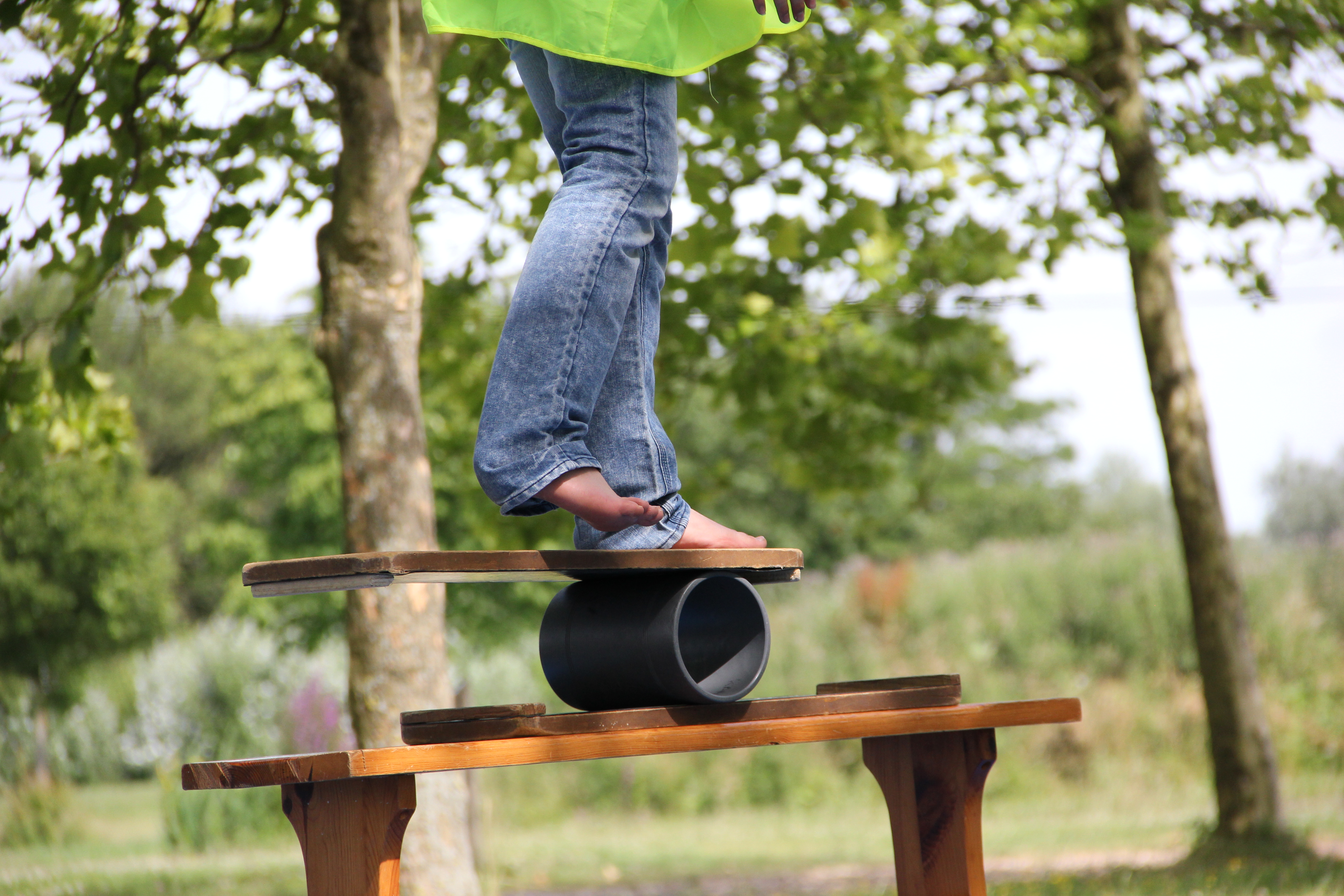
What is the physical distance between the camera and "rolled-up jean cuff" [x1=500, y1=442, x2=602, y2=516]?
179 cm

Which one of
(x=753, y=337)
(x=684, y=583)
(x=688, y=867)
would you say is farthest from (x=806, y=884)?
(x=684, y=583)

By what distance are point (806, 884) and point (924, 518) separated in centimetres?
2585

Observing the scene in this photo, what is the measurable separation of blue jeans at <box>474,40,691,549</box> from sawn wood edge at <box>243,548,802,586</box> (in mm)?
129

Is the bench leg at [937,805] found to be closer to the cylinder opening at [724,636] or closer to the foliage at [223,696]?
the cylinder opening at [724,636]

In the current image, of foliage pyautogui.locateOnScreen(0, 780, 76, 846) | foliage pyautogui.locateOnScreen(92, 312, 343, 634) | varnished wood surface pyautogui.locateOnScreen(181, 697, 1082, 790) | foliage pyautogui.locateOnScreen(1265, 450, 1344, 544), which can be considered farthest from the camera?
foliage pyautogui.locateOnScreen(1265, 450, 1344, 544)

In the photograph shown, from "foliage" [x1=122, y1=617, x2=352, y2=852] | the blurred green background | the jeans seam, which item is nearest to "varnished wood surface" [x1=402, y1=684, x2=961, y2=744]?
the jeans seam

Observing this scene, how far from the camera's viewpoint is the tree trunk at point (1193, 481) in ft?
22.1

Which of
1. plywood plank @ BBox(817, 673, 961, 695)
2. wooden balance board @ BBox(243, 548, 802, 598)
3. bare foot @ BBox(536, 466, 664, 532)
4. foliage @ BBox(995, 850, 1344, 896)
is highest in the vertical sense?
bare foot @ BBox(536, 466, 664, 532)

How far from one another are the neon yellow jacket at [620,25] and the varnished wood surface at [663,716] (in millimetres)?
1027

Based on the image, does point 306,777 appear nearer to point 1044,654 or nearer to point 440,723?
point 440,723

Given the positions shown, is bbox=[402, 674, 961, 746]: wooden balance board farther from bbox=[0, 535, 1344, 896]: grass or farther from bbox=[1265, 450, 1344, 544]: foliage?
bbox=[1265, 450, 1344, 544]: foliage

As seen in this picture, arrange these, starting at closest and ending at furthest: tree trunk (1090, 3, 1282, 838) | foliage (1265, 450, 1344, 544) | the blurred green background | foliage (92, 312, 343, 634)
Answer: tree trunk (1090, 3, 1282, 838) < the blurred green background < foliage (92, 312, 343, 634) < foliage (1265, 450, 1344, 544)

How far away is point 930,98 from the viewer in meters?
6.86

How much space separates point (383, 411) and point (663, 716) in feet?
8.72
